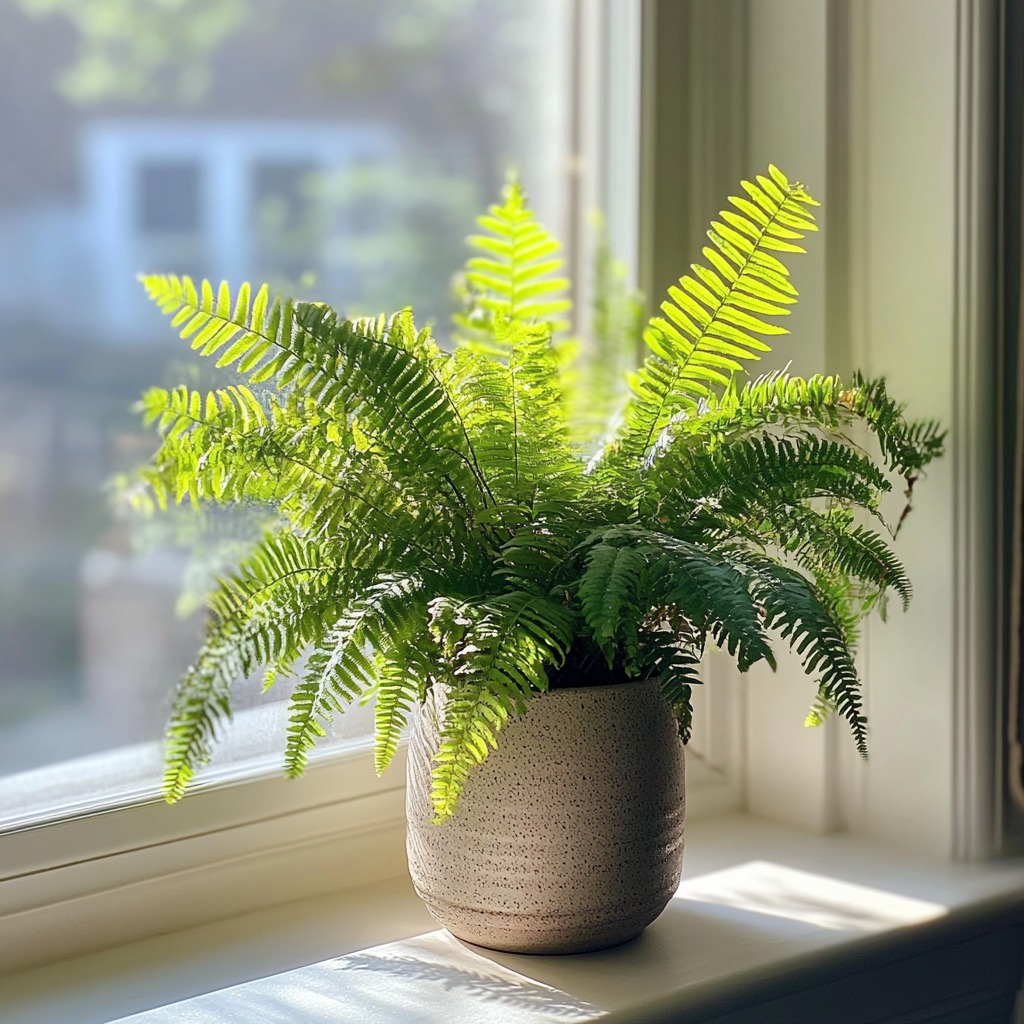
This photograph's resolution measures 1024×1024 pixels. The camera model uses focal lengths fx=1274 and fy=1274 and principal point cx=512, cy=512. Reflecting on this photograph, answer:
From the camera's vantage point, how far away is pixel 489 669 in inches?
31.7

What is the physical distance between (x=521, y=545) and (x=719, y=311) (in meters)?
0.24

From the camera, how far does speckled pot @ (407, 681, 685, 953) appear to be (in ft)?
2.98

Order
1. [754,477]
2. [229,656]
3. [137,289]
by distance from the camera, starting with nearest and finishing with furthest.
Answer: [229,656]
[754,477]
[137,289]

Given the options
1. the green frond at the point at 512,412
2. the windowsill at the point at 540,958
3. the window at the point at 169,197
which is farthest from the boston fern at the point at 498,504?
the window at the point at 169,197

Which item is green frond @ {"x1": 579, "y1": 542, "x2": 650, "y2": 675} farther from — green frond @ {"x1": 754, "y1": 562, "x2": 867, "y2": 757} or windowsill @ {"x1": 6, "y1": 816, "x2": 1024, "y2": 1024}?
windowsill @ {"x1": 6, "y1": 816, "x2": 1024, "y2": 1024}

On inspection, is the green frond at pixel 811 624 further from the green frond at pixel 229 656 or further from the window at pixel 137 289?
the window at pixel 137 289

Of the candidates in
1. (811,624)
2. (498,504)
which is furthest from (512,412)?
(811,624)

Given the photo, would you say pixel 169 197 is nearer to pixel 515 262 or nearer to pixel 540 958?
pixel 515 262

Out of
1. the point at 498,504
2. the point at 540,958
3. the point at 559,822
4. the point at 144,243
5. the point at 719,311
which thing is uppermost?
the point at 144,243

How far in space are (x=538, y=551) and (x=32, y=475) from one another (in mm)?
529

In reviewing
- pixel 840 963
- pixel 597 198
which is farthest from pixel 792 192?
pixel 840 963

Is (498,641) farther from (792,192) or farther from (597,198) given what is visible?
(597,198)

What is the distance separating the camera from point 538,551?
0.89 metres

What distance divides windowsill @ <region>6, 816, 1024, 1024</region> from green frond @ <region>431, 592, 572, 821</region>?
0.21 meters
